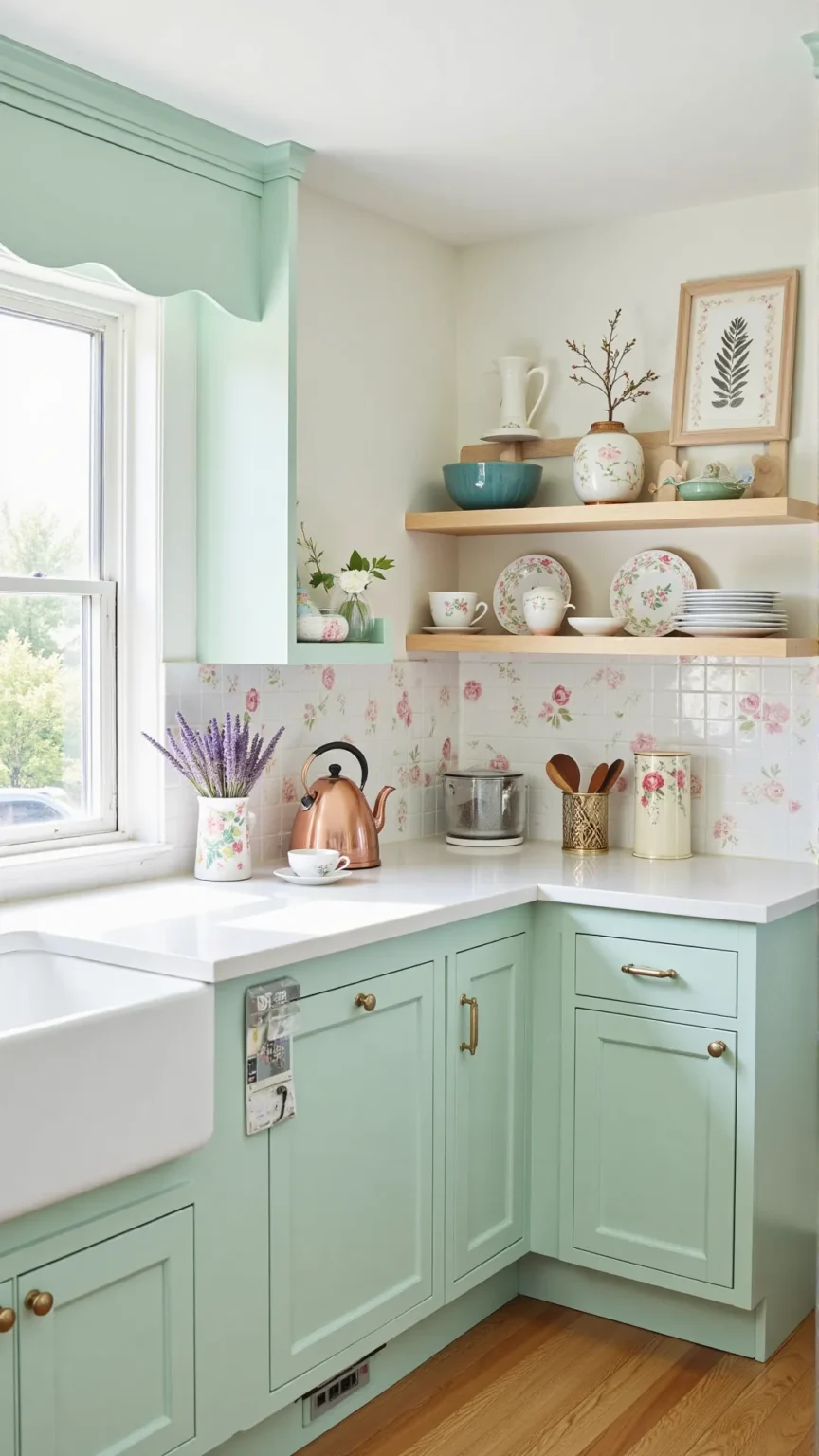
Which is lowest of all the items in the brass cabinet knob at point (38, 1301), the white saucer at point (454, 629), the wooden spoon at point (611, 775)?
the brass cabinet knob at point (38, 1301)

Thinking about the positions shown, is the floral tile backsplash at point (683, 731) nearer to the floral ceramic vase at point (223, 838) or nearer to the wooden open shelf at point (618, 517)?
the wooden open shelf at point (618, 517)

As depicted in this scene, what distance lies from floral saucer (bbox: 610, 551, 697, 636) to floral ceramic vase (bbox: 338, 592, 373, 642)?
27.6 inches

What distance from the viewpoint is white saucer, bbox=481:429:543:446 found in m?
3.41

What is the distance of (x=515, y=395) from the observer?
11.3 ft

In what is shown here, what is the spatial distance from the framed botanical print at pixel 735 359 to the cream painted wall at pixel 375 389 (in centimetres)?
64

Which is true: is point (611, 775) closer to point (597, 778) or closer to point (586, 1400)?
point (597, 778)

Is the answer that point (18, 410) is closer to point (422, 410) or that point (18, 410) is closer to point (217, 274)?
point (217, 274)

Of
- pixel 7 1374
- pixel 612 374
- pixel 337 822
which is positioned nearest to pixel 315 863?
pixel 337 822

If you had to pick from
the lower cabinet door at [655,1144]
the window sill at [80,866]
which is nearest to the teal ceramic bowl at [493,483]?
the window sill at [80,866]

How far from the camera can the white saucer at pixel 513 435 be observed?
3.41 m

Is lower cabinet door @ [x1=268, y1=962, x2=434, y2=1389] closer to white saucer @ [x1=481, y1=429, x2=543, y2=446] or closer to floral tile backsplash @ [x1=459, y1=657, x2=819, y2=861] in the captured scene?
floral tile backsplash @ [x1=459, y1=657, x2=819, y2=861]

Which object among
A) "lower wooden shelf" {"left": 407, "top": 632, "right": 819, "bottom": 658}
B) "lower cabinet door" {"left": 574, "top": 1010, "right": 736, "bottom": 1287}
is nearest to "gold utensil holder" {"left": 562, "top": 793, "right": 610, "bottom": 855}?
"lower wooden shelf" {"left": 407, "top": 632, "right": 819, "bottom": 658}

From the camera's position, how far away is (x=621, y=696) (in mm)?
3422

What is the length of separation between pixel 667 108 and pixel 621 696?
1.36m
